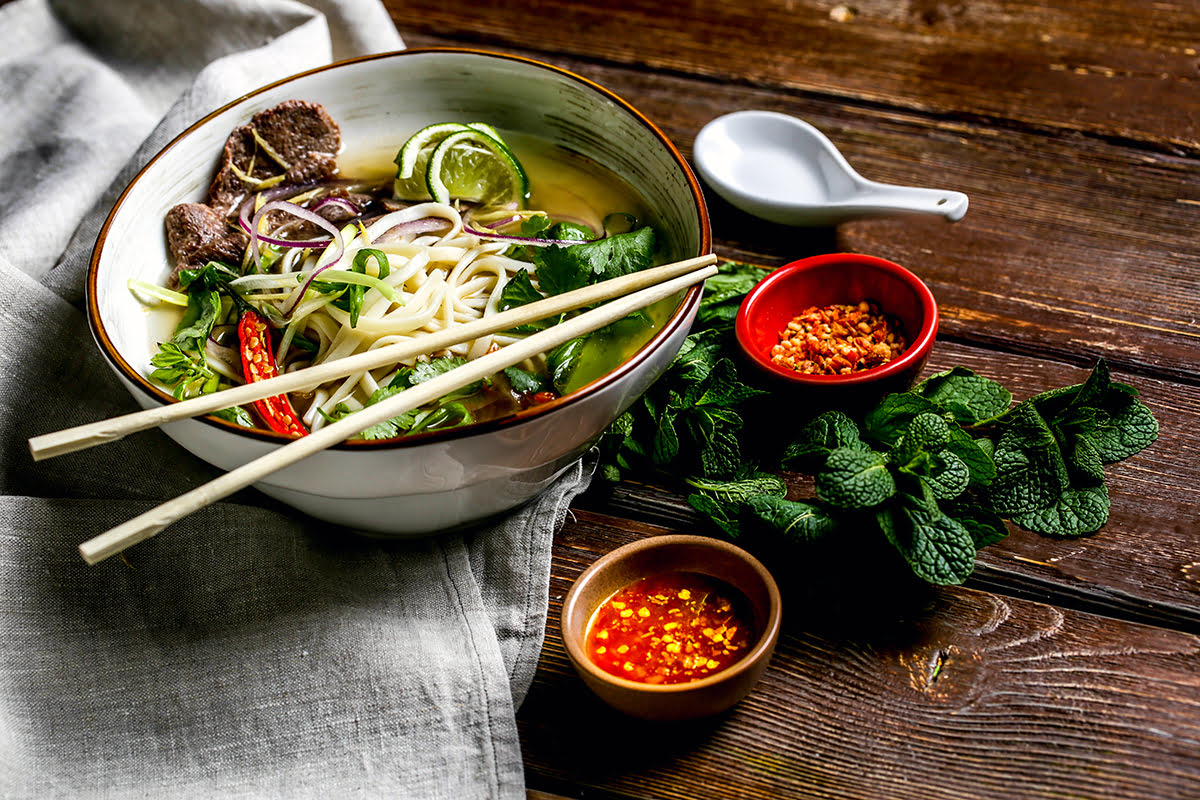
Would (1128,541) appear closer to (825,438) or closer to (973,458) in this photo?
(973,458)

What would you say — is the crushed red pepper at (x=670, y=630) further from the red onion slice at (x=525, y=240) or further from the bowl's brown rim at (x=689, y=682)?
the red onion slice at (x=525, y=240)

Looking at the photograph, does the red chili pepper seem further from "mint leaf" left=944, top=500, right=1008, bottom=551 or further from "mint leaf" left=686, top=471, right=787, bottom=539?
"mint leaf" left=944, top=500, right=1008, bottom=551

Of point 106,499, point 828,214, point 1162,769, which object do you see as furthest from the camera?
point 828,214

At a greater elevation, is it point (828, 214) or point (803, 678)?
point (828, 214)

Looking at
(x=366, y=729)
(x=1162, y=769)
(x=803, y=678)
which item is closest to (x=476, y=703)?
(x=366, y=729)

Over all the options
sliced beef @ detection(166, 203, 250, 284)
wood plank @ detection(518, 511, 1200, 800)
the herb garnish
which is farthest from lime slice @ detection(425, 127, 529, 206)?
wood plank @ detection(518, 511, 1200, 800)

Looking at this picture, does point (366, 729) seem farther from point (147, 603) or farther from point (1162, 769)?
point (1162, 769)

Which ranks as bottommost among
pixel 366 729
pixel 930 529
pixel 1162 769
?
pixel 366 729
